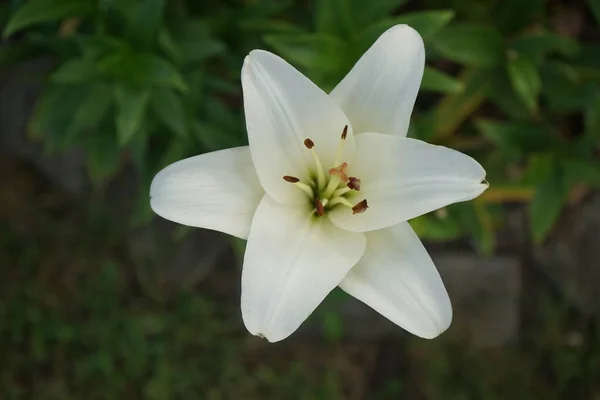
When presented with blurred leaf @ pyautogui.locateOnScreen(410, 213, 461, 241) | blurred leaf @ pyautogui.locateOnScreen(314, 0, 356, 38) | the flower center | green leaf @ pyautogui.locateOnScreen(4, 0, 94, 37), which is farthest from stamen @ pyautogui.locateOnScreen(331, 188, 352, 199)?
green leaf @ pyautogui.locateOnScreen(4, 0, 94, 37)

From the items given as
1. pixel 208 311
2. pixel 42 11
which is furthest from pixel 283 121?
pixel 208 311

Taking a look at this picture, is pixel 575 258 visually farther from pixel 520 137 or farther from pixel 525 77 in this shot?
pixel 525 77

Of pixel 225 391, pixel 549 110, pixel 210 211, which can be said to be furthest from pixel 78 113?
pixel 225 391

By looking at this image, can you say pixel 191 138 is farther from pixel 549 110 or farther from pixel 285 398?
pixel 285 398

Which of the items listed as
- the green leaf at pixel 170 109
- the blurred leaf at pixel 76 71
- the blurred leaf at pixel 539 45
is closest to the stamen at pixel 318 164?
the green leaf at pixel 170 109

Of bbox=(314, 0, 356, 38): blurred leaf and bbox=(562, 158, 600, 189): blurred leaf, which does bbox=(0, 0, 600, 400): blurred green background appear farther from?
bbox=(314, 0, 356, 38): blurred leaf
